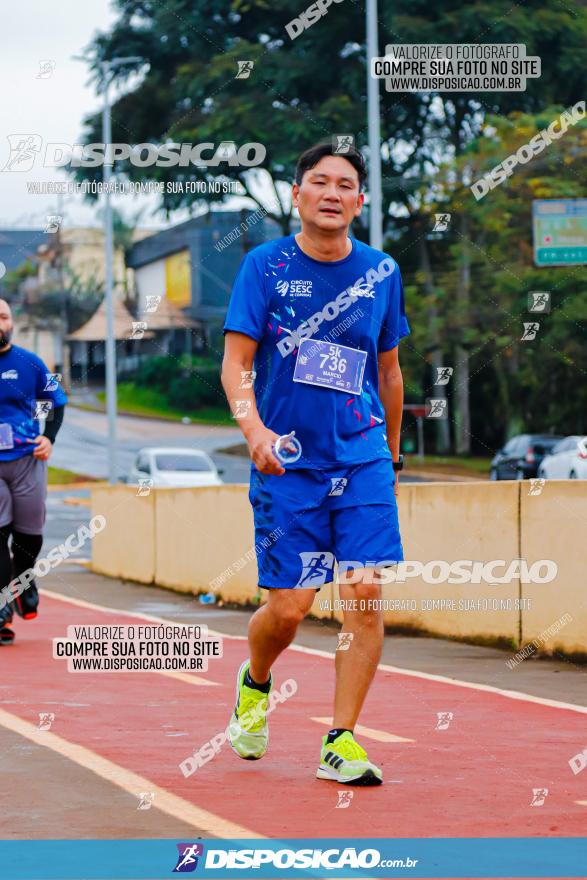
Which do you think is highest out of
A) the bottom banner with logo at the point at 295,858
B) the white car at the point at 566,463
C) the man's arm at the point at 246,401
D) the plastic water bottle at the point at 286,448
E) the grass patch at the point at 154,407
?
the man's arm at the point at 246,401

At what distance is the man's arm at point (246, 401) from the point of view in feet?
18.2

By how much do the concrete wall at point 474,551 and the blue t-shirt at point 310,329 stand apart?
3538 mm

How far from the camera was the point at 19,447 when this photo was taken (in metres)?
9.93

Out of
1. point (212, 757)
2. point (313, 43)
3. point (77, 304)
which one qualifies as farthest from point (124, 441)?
point (212, 757)

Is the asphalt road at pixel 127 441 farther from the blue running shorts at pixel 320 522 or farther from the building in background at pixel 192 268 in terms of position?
the blue running shorts at pixel 320 522

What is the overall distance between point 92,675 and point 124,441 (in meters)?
51.6

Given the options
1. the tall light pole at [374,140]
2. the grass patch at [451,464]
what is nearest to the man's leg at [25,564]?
the tall light pole at [374,140]

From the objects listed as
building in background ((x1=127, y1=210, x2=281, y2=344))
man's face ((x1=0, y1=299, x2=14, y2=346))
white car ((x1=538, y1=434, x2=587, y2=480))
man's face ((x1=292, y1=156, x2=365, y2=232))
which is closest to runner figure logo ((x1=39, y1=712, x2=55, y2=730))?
man's face ((x1=292, y1=156, x2=365, y2=232))

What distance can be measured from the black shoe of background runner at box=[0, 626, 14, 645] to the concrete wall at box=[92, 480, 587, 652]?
7.88ft

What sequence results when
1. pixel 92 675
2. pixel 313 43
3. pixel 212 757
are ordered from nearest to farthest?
1. pixel 212 757
2. pixel 92 675
3. pixel 313 43

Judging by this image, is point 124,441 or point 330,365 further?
point 124,441

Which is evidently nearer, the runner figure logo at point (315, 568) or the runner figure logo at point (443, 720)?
the runner figure logo at point (315, 568)

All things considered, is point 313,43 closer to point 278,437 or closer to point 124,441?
point 124,441

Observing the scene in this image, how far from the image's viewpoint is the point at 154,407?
228 ft
